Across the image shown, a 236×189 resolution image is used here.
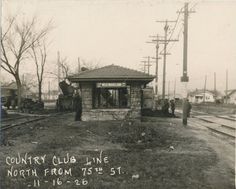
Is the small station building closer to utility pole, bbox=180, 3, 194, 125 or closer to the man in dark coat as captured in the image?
the man in dark coat

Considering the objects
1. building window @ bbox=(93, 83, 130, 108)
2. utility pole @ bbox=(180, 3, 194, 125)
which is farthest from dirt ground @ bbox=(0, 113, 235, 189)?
building window @ bbox=(93, 83, 130, 108)

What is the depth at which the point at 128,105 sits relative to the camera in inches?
917

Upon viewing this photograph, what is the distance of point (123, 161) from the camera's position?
9969mm

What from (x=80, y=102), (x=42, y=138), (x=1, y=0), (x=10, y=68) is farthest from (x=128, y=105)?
(x=10, y=68)

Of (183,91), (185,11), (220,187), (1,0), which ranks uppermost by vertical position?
(185,11)

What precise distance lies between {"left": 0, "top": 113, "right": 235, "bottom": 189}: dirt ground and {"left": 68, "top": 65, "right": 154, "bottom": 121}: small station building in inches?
280

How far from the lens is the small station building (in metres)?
22.6

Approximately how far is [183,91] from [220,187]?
14.3 metres

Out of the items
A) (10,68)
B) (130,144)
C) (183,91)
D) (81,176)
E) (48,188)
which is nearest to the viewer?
(48,188)

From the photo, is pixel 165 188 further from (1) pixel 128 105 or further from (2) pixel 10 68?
(2) pixel 10 68

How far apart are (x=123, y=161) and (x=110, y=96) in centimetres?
1463

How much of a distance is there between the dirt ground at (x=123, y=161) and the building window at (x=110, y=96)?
7423 mm

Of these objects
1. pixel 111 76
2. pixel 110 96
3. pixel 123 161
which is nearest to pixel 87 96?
pixel 111 76

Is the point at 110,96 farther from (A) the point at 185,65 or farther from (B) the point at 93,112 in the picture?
(A) the point at 185,65
